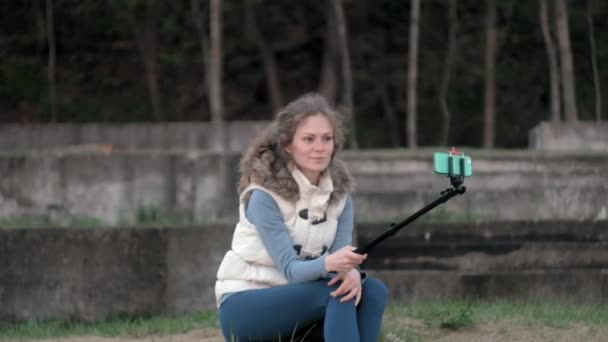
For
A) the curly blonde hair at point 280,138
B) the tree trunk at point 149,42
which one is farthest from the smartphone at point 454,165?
the tree trunk at point 149,42

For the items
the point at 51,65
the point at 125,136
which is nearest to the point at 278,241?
the point at 125,136

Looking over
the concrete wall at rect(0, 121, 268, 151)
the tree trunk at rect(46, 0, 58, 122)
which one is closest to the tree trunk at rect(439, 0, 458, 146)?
the concrete wall at rect(0, 121, 268, 151)

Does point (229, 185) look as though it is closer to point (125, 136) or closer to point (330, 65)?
point (125, 136)

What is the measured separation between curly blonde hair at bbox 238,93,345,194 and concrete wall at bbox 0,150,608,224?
5233 millimetres

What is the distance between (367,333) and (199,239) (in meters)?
3.00

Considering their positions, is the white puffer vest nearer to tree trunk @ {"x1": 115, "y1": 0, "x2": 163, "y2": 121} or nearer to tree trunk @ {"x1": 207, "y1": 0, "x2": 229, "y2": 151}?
tree trunk @ {"x1": 207, "y1": 0, "x2": 229, "y2": 151}

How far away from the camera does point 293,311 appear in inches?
182

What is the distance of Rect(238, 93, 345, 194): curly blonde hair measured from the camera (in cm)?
480

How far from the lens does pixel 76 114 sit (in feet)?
83.5

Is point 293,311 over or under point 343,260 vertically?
under

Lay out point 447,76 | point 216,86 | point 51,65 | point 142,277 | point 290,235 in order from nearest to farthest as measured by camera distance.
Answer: point 290,235, point 142,277, point 216,86, point 51,65, point 447,76

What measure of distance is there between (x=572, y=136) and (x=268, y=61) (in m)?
11.8

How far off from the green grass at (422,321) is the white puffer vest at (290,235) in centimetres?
89

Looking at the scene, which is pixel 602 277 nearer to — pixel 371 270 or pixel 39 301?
pixel 371 270
